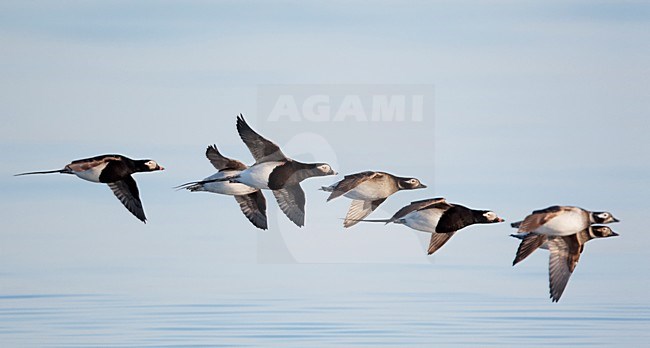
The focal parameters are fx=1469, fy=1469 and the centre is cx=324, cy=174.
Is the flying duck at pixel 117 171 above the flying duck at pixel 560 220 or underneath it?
above

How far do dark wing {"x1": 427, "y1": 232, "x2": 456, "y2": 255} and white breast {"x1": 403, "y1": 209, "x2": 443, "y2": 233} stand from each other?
0.61 metres

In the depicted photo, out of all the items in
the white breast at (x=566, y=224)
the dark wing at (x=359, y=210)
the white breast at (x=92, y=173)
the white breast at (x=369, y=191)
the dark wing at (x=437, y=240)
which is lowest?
the dark wing at (x=437, y=240)

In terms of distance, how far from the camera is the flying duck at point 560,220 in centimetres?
2231

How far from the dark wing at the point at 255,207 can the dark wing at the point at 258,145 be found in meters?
2.13

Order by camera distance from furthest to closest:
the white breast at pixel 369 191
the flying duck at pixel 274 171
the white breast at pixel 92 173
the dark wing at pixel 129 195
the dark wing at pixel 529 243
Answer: the dark wing at pixel 129 195 < the white breast at pixel 369 191 < the white breast at pixel 92 173 < the flying duck at pixel 274 171 < the dark wing at pixel 529 243

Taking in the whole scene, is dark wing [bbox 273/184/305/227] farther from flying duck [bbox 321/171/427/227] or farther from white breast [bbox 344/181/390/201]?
white breast [bbox 344/181/390/201]

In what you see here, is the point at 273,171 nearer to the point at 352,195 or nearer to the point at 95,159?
the point at 352,195

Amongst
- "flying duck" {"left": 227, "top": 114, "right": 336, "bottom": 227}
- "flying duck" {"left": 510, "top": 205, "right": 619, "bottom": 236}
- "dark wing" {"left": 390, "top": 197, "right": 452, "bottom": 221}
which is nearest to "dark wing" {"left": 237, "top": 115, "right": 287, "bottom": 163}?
"flying duck" {"left": 227, "top": 114, "right": 336, "bottom": 227}

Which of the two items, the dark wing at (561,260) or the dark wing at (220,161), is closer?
the dark wing at (561,260)

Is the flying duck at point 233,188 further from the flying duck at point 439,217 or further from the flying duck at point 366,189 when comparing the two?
the flying duck at point 439,217

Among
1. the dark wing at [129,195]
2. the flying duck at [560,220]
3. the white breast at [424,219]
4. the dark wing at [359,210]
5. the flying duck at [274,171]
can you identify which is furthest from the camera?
the dark wing at [129,195]

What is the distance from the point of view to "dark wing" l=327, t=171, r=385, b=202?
79.2 ft

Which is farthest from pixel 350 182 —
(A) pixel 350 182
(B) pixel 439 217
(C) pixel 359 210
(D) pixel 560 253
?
(D) pixel 560 253

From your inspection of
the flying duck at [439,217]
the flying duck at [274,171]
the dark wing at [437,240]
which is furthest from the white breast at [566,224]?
the flying duck at [274,171]
